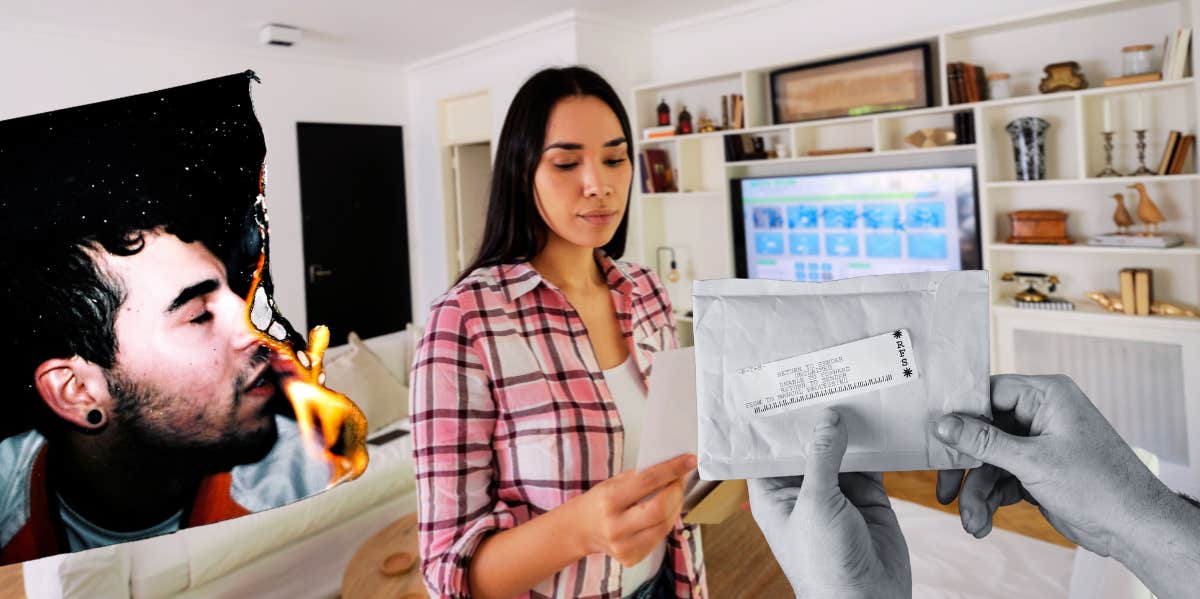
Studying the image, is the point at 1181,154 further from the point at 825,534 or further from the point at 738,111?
the point at 825,534

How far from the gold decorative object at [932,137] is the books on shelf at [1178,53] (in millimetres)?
796

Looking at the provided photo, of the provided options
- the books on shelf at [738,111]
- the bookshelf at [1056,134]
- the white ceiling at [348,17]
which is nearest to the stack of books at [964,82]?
the bookshelf at [1056,134]

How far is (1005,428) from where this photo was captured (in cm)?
58

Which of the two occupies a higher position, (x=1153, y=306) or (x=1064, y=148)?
(x=1064, y=148)

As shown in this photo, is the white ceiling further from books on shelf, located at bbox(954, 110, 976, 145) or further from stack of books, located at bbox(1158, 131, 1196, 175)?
stack of books, located at bbox(1158, 131, 1196, 175)

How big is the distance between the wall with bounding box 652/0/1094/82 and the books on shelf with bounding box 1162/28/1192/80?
1.01ft

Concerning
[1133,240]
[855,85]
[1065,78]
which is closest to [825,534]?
[1133,240]

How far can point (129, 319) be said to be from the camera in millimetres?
554

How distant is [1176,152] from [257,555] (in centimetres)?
372

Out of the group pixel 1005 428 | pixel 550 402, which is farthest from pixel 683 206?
pixel 1005 428

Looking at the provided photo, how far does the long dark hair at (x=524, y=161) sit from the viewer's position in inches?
42.1

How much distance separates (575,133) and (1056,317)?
9.36ft

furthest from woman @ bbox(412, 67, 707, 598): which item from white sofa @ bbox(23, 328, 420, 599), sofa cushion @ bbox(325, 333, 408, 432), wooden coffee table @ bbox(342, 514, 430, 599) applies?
sofa cushion @ bbox(325, 333, 408, 432)

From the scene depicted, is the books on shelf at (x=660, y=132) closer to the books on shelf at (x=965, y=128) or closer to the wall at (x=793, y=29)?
the wall at (x=793, y=29)
